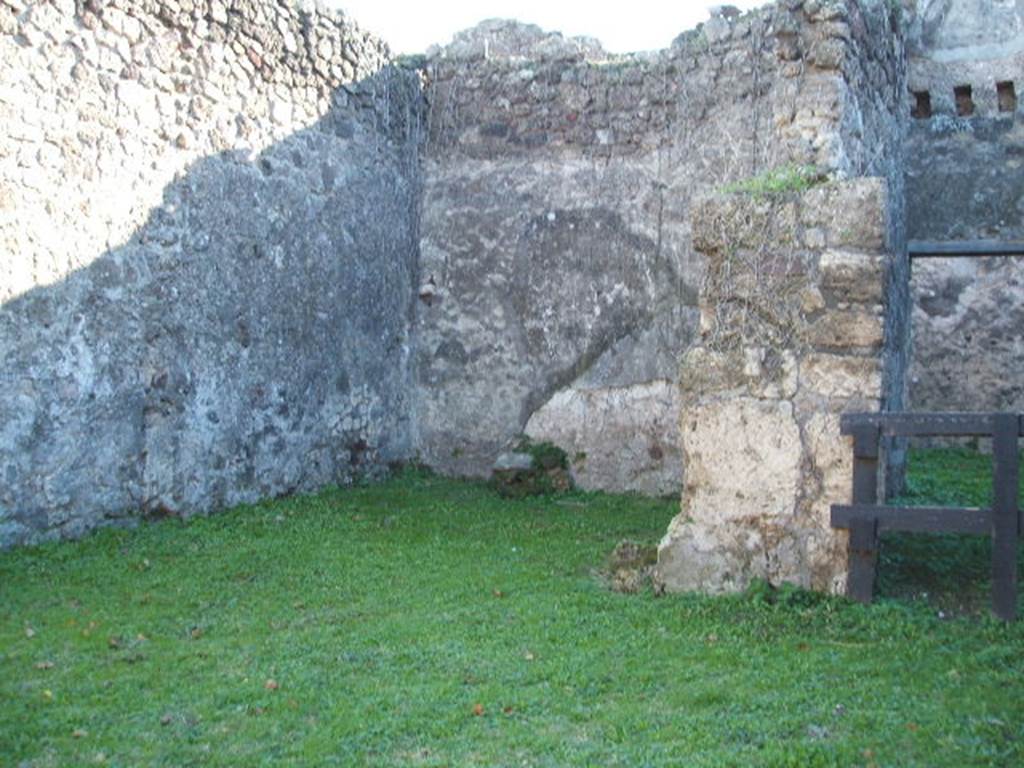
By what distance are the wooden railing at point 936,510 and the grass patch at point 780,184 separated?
1218 mm

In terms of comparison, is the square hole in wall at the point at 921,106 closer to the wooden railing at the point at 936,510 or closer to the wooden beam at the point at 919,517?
the wooden railing at the point at 936,510

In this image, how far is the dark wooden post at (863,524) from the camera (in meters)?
5.12

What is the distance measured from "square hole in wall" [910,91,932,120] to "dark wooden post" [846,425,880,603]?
767 centimetres


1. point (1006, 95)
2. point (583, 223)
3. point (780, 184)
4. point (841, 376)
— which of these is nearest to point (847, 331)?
point (841, 376)

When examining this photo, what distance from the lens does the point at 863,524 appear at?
16.8 feet

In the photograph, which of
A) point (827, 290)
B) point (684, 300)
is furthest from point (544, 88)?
point (827, 290)

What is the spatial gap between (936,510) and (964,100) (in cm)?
791

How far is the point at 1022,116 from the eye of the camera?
11.1 meters

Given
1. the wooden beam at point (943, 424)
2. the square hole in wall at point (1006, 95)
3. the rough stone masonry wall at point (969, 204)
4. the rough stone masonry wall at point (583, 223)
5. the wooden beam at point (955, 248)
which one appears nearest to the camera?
the wooden beam at point (943, 424)

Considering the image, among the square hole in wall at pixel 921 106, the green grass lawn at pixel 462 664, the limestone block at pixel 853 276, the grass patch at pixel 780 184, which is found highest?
the square hole in wall at pixel 921 106

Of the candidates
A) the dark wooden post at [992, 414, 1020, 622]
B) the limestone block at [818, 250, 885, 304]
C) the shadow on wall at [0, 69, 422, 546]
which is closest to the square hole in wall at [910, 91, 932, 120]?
the shadow on wall at [0, 69, 422, 546]

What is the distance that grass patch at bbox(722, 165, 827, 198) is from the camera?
5.57m

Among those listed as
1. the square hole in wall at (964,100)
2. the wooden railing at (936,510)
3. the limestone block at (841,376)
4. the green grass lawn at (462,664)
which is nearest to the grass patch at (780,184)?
the limestone block at (841,376)

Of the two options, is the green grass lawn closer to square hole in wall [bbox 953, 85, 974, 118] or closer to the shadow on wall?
the shadow on wall
